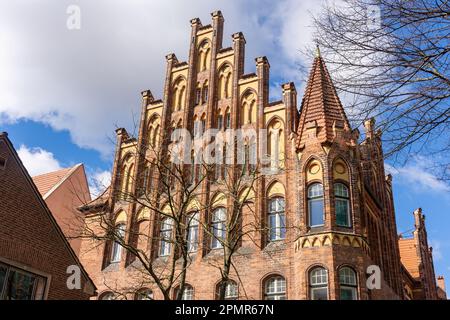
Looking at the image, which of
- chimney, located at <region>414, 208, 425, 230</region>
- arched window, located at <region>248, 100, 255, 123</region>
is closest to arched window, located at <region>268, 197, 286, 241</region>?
arched window, located at <region>248, 100, 255, 123</region>

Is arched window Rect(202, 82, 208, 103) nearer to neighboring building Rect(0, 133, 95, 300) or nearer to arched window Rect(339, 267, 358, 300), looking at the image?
arched window Rect(339, 267, 358, 300)

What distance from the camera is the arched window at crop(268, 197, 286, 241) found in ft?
55.2

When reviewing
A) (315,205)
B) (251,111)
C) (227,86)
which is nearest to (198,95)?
(227,86)

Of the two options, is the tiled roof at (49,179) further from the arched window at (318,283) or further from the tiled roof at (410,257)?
the tiled roof at (410,257)

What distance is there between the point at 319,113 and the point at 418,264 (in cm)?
1428

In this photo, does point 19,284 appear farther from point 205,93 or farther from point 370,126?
point 205,93

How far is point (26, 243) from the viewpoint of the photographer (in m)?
12.4

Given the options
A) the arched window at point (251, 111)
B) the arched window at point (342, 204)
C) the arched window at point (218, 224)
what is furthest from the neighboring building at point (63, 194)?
the arched window at point (342, 204)

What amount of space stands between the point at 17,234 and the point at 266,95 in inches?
414

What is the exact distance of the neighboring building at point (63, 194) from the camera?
2345 centimetres

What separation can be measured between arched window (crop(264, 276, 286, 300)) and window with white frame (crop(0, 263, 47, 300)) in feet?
22.4
